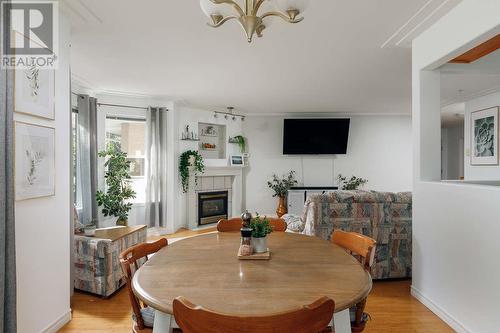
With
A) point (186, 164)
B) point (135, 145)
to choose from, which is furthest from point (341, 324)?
point (135, 145)

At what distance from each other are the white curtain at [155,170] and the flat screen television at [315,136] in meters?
3.12

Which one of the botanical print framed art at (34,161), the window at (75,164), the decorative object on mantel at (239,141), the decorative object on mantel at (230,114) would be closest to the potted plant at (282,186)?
the decorative object on mantel at (239,141)

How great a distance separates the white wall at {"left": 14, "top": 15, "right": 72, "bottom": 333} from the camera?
1985 millimetres

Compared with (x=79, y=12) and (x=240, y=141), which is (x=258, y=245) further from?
(x=240, y=141)

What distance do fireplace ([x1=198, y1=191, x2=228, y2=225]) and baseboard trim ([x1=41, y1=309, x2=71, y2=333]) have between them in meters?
3.89

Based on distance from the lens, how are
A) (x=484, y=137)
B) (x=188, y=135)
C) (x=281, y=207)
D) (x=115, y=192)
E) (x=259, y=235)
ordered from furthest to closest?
(x=281, y=207) → (x=188, y=135) → (x=484, y=137) → (x=115, y=192) → (x=259, y=235)

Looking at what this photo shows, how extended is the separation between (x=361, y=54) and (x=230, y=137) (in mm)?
4113

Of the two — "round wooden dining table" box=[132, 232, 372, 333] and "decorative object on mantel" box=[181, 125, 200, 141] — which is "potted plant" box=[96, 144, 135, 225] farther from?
"round wooden dining table" box=[132, 232, 372, 333]

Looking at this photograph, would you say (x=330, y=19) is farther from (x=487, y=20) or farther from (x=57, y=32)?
(x=57, y=32)

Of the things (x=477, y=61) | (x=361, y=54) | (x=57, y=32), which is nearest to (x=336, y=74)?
(x=361, y=54)

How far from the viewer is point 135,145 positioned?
5.61 metres

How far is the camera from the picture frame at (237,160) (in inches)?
275

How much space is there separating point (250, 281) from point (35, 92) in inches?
79.0

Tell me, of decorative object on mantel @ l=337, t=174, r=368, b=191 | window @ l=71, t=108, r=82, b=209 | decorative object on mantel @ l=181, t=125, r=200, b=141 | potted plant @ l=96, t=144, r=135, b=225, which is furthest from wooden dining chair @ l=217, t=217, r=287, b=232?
decorative object on mantel @ l=337, t=174, r=368, b=191
